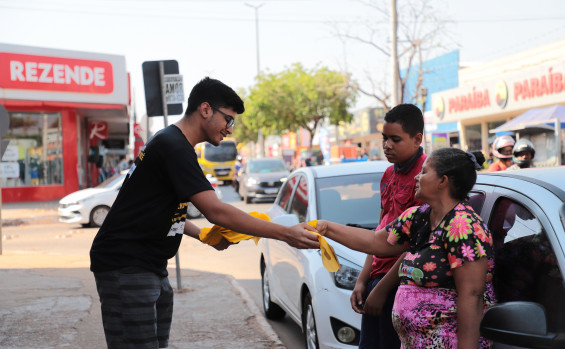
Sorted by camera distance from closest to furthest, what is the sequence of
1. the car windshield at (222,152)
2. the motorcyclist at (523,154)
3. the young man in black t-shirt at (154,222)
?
the young man in black t-shirt at (154,222) → the motorcyclist at (523,154) → the car windshield at (222,152)

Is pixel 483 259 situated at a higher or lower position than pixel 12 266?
higher

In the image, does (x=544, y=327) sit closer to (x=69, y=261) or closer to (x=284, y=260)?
(x=284, y=260)

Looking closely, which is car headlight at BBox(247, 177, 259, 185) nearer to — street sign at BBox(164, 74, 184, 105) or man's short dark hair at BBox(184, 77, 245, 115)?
street sign at BBox(164, 74, 184, 105)

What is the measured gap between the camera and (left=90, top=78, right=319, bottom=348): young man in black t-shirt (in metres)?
3.05

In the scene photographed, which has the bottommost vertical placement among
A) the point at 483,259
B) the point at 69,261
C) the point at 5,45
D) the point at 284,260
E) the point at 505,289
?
the point at 69,261

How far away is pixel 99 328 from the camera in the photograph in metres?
6.29

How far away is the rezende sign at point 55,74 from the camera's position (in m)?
23.5

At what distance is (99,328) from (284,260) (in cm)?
194

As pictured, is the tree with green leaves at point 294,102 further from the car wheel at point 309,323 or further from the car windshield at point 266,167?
the car wheel at point 309,323

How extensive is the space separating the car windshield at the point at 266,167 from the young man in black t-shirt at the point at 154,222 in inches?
864

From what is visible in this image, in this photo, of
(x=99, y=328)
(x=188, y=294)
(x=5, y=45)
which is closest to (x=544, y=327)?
(x=99, y=328)

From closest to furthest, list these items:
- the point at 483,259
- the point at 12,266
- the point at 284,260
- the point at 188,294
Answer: the point at 483,259 → the point at 284,260 → the point at 188,294 → the point at 12,266

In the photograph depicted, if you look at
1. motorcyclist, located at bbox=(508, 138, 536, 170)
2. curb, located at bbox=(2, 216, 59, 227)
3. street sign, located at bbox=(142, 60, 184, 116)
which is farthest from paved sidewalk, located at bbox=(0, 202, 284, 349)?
curb, located at bbox=(2, 216, 59, 227)

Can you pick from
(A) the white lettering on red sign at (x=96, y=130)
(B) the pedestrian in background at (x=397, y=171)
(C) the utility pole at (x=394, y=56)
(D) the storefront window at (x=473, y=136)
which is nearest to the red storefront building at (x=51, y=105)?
(A) the white lettering on red sign at (x=96, y=130)
